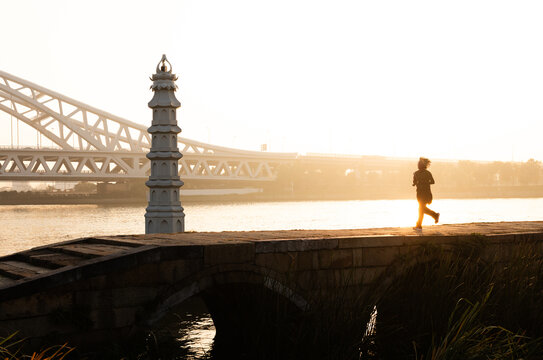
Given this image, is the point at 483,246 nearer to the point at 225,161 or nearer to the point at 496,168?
the point at 225,161

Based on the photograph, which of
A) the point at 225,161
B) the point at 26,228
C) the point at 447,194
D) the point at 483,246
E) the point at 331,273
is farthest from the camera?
the point at 447,194

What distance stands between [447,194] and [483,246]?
121719mm

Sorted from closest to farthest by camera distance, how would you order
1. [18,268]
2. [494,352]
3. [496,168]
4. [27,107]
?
[494,352]
[18,268]
[27,107]
[496,168]

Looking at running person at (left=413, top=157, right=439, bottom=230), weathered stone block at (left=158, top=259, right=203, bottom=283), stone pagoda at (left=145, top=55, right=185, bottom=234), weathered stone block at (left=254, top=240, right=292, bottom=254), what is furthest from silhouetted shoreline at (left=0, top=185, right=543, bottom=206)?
weathered stone block at (left=158, top=259, right=203, bottom=283)

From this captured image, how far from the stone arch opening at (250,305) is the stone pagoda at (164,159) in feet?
23.9

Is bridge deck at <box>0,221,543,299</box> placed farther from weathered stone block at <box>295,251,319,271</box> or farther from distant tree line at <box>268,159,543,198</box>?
distant tree line at <box>268,159,543,198</box>

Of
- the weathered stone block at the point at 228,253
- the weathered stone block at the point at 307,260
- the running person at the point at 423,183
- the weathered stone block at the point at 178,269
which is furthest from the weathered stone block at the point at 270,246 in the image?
the running person at the point at 423,183

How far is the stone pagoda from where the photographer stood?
19.9 metres

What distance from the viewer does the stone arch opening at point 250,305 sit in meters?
9.58

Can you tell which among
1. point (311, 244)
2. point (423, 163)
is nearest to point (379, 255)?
point (311, 244)

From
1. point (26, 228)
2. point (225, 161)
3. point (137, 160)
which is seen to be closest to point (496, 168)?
point (225, 161)

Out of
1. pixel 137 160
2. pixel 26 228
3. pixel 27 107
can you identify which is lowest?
pixel 26 228

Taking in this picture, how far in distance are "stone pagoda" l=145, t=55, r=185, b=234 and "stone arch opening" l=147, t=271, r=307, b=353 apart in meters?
7.29

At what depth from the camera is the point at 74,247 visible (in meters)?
11.8
